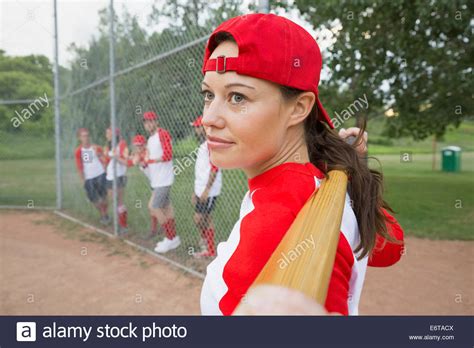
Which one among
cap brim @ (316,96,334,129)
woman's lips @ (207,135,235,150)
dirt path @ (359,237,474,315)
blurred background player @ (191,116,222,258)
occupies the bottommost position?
dirt path @ (359,237,474,315)

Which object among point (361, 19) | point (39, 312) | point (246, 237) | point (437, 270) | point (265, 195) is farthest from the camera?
point (361, 19)

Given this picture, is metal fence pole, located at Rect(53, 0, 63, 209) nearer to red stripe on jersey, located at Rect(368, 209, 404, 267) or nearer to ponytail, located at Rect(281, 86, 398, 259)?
ponytail, located at Rect(281, 86, 398, 259)

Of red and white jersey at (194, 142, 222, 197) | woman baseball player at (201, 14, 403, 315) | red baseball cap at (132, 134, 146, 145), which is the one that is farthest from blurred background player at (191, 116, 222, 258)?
woman baseball player at (201, 14, 403, 315)

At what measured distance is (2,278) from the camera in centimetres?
468

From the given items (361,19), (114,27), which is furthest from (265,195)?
(361,19)

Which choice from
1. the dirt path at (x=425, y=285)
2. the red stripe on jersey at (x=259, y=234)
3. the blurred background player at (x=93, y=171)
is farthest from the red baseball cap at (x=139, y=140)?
the red stripe on jersey at (x=259, y=234)

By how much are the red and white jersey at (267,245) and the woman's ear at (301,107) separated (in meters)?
0.13

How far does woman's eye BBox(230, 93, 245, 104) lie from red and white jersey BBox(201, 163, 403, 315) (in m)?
0.20

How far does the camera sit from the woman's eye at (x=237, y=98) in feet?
3.21

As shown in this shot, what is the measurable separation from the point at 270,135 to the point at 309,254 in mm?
490

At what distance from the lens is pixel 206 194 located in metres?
4.86

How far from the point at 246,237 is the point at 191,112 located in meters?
3.94

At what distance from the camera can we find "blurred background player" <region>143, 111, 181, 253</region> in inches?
211

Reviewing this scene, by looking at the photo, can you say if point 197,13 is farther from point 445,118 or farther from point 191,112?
point 445,118
